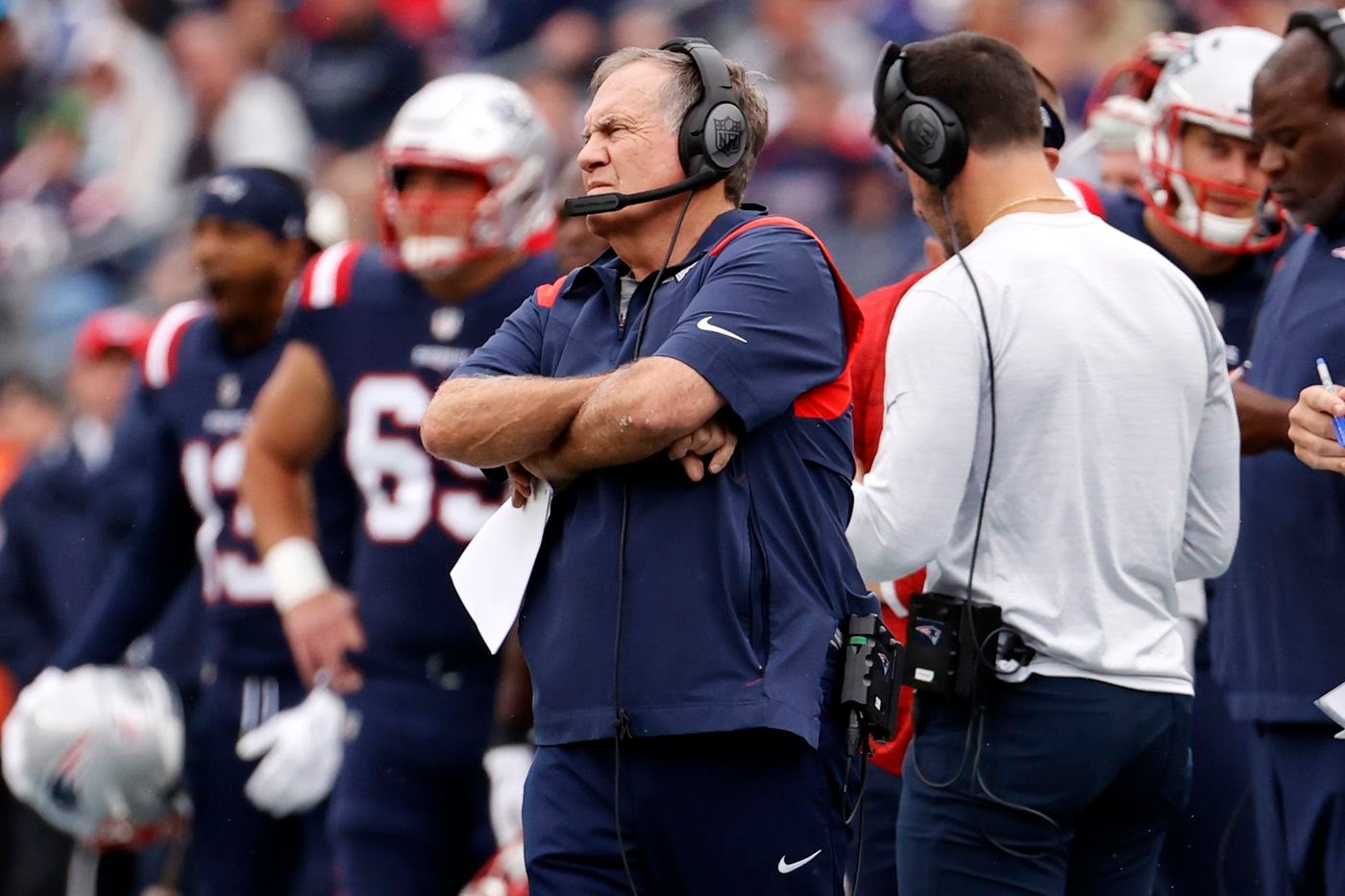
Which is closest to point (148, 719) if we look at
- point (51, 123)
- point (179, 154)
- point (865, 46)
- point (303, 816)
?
point (303, 816)

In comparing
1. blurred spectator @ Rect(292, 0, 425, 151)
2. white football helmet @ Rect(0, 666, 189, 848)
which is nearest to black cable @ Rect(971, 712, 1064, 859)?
white football helmet @ Rect(0, 666, 189, 848)

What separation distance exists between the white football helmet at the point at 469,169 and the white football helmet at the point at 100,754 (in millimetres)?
1451

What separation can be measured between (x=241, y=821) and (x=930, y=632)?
292 cm

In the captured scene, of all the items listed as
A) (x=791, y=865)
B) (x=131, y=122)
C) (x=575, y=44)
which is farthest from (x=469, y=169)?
(x=131, y=122)

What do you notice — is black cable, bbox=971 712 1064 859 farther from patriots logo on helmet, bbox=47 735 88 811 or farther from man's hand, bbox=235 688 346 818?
patriots logo on helmet, bbox=47 735 88 811

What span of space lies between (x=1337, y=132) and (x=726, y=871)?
73.6 inches

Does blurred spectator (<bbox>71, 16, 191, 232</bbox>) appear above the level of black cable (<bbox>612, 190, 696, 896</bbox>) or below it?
below

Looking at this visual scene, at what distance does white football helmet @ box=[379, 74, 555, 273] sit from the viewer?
17.9 feet

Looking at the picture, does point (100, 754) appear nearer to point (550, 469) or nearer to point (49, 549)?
A: point (49, 549)

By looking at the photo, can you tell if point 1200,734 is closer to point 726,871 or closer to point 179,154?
point 726,871

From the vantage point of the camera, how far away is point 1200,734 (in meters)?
4.63

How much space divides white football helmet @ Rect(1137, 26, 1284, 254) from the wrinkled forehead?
175 cm

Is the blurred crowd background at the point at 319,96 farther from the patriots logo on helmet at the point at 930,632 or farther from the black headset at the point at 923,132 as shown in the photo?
the patriots logo on helmet at the point at 930,632

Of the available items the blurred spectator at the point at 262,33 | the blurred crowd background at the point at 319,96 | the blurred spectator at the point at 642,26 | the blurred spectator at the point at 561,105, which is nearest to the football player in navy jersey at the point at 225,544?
the blurred crowd background at the point at 319,96
